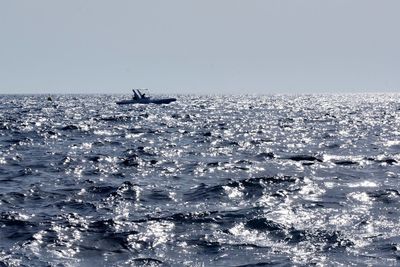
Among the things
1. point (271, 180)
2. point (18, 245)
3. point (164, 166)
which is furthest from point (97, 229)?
point (164, 166)

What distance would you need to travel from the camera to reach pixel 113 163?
30.2 meters

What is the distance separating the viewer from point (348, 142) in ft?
138

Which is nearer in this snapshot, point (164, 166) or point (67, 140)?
point (164, 166)

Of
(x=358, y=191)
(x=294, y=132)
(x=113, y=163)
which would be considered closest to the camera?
(x=358, y=191)

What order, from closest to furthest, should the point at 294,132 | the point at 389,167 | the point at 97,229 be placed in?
1. the point at 97,229
2. the point at 389,167
3. the point at 294,132

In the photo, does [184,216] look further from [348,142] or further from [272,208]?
[348,142]

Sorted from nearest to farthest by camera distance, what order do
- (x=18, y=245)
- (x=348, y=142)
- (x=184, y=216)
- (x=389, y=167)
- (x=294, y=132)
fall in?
(x=18, y=245), (x=184, y=216), (x=389, y=167), (x=348, y=142), (x=294, y=132)

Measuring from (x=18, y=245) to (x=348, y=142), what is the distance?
32.1 meters

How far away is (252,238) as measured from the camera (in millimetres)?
15156

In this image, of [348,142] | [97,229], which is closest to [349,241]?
[97,229]

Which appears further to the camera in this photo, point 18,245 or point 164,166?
point 164,166

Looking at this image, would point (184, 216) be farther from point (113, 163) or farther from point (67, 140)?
point (67, 140)

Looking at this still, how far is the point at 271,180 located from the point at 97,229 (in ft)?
33.9

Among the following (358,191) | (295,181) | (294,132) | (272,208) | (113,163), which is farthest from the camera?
(294,132)
